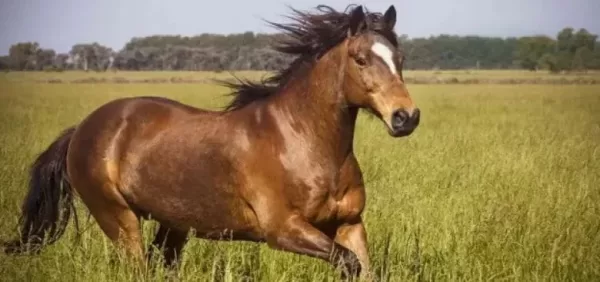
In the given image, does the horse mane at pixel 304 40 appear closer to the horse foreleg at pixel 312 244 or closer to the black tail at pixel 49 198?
the horse foreleg at pixel 312 244

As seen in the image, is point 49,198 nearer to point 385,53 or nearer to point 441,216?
point 385,53

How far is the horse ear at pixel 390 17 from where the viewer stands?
369cm

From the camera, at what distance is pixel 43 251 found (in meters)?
4.61

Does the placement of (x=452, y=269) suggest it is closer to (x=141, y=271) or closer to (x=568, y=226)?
(x=568, y=226)

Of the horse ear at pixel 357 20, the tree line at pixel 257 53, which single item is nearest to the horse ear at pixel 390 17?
the horse ear at pixel 357 20

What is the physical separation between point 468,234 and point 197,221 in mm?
1789

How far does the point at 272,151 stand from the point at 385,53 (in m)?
0.74

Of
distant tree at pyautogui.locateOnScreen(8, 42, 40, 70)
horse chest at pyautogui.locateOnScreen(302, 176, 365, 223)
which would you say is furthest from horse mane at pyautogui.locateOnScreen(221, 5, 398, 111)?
distant tree at pyautogui.locateOnScreen(8, 42, 40, 70)

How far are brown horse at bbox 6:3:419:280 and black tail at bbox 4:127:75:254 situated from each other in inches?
13.0

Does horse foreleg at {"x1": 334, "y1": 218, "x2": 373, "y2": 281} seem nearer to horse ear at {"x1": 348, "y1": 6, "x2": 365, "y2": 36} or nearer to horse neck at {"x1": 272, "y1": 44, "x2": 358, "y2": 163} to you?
horse neck at {"x1": 272, "y1": 44, "x2": 358, "y2": 163}

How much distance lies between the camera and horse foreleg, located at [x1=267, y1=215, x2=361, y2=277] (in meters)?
3.47

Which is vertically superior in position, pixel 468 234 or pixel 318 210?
pixel 318 210

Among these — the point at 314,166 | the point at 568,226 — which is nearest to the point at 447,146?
the point at 568,226

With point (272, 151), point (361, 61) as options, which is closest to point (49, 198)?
point (272, 151)
